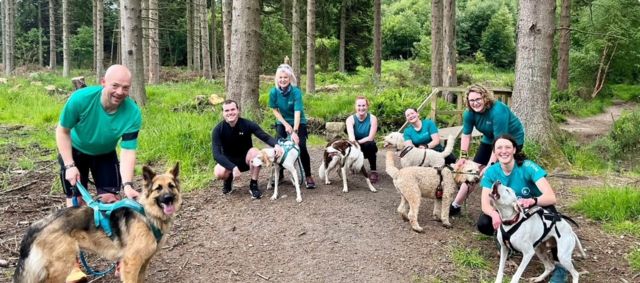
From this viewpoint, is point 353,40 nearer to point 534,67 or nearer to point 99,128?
point 534,67

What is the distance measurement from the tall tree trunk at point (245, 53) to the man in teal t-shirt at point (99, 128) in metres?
5.46

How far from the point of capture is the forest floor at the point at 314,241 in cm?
430

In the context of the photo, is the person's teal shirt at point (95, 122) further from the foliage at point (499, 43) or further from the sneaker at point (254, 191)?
the foliage at point (499, 43)

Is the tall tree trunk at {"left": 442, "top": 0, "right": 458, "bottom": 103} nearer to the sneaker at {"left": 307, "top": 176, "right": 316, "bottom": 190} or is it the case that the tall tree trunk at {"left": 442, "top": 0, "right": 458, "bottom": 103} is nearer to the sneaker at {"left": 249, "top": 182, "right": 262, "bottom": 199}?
the sneaker at {"left": 307, "top": 176, "right": 316, "bottom": 190}

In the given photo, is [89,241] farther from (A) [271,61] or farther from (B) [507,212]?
(A) [271,61]

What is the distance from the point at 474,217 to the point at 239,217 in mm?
2862

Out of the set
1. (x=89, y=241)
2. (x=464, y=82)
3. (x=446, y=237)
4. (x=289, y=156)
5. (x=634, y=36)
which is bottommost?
(x=446, y=237)

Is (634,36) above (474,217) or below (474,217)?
above

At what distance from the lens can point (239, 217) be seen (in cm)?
553

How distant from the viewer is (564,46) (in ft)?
63.1

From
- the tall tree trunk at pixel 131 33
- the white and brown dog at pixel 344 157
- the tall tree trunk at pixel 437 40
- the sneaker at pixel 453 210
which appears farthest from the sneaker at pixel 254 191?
the tall tree trunk at pixel 437 40

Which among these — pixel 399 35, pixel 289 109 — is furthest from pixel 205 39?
pixel 399 35

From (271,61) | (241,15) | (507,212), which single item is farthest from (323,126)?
(271,61)

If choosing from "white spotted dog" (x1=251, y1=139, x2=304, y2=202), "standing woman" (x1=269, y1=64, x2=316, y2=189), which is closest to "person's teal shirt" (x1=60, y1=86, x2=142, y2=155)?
"white spotted dog" (x1=251, y1=139, x2=304, y2=202)
